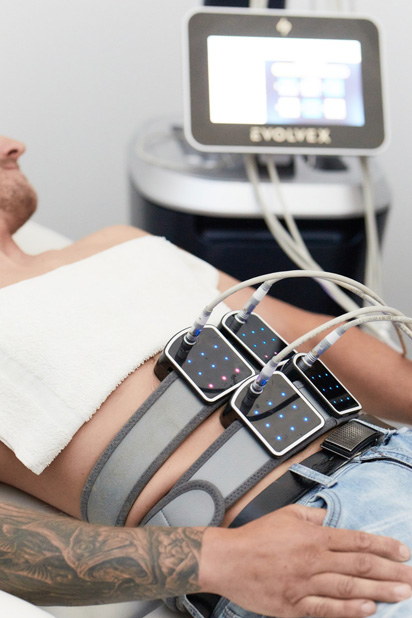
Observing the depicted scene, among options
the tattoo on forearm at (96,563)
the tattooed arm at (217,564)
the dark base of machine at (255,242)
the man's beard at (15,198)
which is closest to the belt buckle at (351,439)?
the tattooed arm at (217,564)

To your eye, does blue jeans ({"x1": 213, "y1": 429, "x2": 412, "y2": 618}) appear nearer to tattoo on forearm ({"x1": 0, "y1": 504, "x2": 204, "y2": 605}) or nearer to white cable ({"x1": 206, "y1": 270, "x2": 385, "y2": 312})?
tattoo on forearm ({"x1": 0, "y1": 504, "x2": 204, "y2": 605})

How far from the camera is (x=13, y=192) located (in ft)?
4.02

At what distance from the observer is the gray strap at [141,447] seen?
2.84 ft

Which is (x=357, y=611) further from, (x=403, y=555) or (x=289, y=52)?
(x=289, y=52)

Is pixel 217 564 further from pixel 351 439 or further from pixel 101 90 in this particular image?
pixel 101 90

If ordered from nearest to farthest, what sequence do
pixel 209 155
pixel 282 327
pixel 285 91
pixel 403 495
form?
pixel 403 495, pixel 282 327, pixel 285 91, pixel 209 155

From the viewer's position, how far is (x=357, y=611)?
699mm

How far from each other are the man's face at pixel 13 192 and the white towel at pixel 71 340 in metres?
0.25

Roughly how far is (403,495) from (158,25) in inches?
60.1

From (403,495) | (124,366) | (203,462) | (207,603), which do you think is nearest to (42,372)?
(124,366)

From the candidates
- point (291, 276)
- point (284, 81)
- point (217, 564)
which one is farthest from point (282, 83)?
point (217, 564)

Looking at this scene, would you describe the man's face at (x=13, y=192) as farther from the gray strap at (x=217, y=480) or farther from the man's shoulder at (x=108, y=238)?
the gray strap at (x=217, y=480)

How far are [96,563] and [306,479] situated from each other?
27 centimetres

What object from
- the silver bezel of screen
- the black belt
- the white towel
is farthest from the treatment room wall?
the black belt
